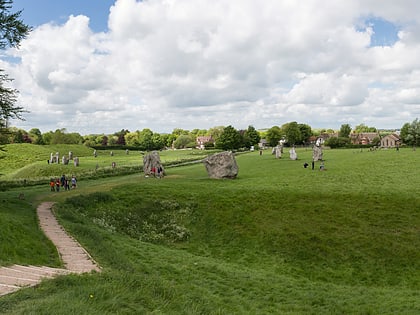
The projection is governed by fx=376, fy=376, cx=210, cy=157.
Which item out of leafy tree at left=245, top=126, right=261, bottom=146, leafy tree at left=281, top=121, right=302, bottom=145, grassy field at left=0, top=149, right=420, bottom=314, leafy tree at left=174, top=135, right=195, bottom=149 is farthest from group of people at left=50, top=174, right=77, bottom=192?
leafy tree at left=174, top=135, right=195, bottom=149

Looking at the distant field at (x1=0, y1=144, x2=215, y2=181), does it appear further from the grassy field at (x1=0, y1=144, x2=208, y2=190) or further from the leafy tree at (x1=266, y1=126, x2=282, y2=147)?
the leafy tree at (x1=266, y1=126, x2=282, y2=147)

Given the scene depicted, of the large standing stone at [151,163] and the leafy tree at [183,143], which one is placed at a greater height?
the leafy tree at [183,143]

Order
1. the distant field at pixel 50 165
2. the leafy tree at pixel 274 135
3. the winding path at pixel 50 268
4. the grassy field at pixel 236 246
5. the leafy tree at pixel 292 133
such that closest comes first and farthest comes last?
1. the winding path at pixel 50 268
2. the grassy field at pixel 236 246
3. the distant field at pixel 50 165
4. the leafy tree at pixel 292 133
5. the leafy tree at pixel 274 135

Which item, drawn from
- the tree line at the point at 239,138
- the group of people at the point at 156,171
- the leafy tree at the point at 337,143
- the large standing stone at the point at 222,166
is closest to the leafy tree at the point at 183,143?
the tree line at the point at 239,138

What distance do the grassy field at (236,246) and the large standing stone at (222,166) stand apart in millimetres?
1938

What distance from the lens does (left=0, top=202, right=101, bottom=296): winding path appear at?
1132 cm

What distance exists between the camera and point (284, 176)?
46469 millimetres

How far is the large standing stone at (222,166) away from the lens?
45219 millimetres

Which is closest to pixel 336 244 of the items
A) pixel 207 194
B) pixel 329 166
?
pixel 207 194

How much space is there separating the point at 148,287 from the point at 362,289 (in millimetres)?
11736

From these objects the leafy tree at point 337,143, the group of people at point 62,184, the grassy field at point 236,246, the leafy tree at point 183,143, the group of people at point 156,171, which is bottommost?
the grassy field at point 236,246

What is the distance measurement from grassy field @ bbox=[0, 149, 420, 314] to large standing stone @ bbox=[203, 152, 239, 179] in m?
1.94

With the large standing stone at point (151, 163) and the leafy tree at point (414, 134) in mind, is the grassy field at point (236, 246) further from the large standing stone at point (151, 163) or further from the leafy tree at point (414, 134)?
the leafy tree at point (414, 134)

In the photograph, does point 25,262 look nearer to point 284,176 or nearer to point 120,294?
point 120,294
